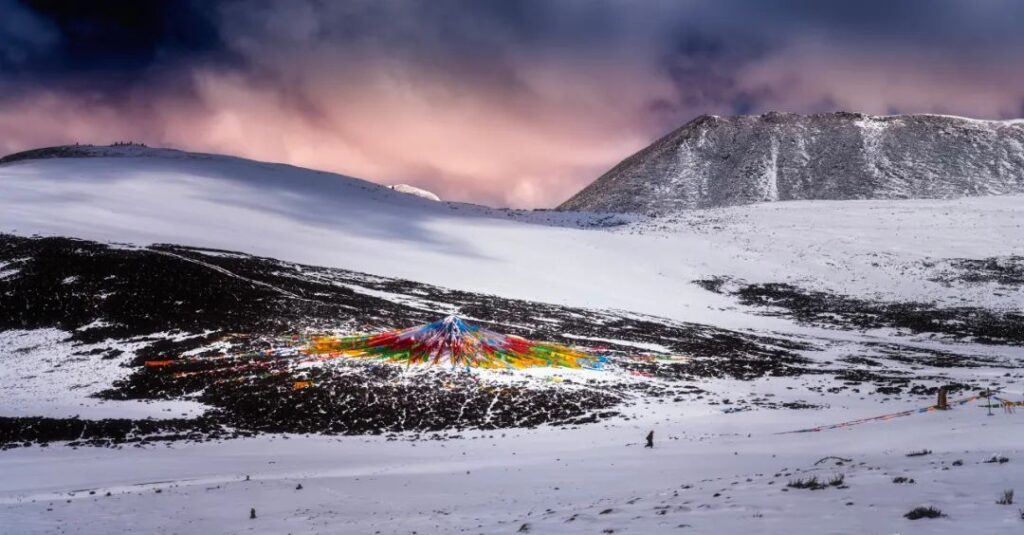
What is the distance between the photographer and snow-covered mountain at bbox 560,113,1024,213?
16288 cm

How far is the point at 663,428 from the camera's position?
2975 cm

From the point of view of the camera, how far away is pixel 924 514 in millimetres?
9266

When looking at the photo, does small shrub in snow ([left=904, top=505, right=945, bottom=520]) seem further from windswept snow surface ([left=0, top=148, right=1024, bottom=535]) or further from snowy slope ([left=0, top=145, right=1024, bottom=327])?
snowy slope ([left=0, top=145, right=1024, bottom=327])

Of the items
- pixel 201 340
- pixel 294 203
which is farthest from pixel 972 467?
pixel 294 203

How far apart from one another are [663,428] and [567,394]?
26.9 feet

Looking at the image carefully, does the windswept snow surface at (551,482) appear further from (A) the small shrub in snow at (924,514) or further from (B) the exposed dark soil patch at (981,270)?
(B) the exposed dark soil patch at (981,270)

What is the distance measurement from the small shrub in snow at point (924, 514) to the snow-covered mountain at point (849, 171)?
546 feet

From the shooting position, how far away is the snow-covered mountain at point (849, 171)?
534 feet

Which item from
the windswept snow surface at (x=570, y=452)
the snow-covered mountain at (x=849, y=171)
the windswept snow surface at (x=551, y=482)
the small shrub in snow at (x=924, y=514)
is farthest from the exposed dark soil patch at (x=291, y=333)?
the snow-covered mountain at (x=849, y=171)

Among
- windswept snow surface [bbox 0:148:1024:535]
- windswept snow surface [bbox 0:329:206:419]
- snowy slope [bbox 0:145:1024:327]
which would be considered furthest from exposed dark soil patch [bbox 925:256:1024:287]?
windswept snow surface [bbox 0:329:206:419]

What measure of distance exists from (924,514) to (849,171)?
194 m

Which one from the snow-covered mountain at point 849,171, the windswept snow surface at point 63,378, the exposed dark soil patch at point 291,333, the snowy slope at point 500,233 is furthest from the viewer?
the snow-covered mountain at point 849,171

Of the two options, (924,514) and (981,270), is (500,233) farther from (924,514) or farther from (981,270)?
(924,514)

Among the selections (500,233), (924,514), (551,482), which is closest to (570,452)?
(551,482)
